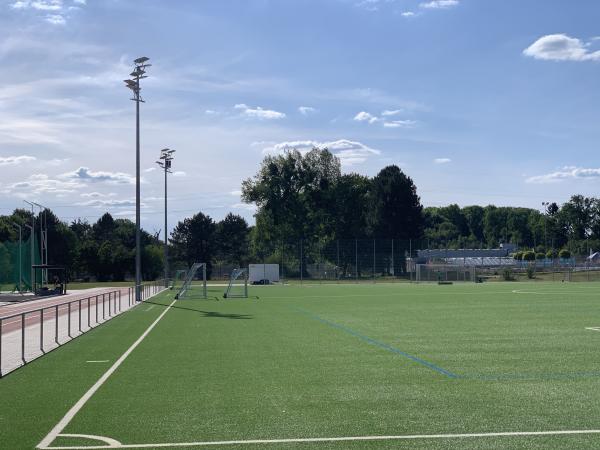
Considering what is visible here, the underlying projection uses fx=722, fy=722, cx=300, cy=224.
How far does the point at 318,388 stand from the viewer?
10.5 meters

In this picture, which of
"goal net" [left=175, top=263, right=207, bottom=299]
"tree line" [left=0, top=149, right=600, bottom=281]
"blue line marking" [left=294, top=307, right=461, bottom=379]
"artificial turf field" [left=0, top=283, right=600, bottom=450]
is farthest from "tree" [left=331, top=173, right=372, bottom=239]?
"artificial turf field" [left=0, top=283, right=600, bottom=450]

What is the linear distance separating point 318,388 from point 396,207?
92668mm

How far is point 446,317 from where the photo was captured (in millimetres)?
24297

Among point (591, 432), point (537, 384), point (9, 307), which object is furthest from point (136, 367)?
point (9, 307)

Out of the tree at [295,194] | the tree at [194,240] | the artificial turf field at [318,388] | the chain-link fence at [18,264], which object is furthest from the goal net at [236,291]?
the tree at [194,240]

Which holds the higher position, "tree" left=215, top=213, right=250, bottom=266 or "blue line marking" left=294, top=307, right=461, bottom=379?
"tree" left=215, top=213, right=250, bottom=266

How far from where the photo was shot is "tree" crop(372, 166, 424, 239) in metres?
102

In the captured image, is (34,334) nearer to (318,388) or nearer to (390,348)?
(390,348)

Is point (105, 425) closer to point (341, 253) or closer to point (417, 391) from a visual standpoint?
point (417, 391)

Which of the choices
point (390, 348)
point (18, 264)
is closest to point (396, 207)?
point (18, 264)

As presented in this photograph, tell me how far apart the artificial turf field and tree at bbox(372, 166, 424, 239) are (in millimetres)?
81241

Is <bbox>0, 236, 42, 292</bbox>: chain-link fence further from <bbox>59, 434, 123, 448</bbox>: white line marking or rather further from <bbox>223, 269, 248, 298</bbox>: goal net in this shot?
<bbox>59, 434, 123, 448</bbox>: white line marking

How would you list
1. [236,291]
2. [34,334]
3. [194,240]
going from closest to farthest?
1. [34,334]
2. [236,291]
3. [194,240]

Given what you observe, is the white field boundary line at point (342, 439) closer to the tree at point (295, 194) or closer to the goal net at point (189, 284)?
the goal net at point (189, 284)
